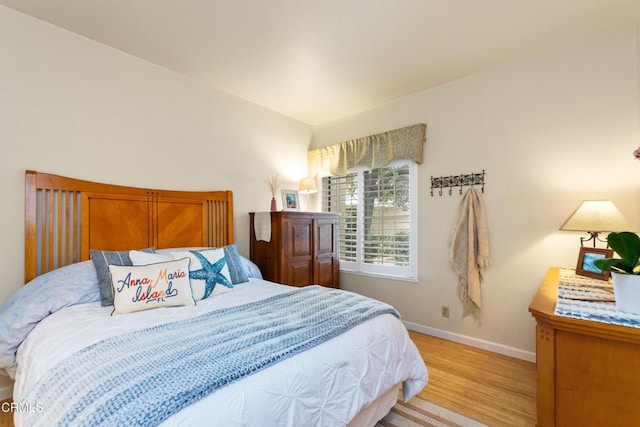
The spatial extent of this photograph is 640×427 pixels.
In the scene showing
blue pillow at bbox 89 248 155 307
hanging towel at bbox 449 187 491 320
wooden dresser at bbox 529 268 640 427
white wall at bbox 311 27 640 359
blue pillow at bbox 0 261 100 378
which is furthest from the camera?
hanging towel at bbox 449 187 491 320

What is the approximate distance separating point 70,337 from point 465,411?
2.26 metres

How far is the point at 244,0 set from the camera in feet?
6.09

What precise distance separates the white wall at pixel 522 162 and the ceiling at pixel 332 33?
232 millimetres

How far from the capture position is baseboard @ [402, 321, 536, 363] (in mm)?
2525

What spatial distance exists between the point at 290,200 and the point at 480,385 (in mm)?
2696

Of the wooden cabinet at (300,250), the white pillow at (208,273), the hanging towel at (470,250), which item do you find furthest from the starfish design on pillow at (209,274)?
the hanging towel at (470,250)

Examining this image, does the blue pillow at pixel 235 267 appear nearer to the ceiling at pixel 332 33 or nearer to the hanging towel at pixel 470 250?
the ceiling at pixel 332 33

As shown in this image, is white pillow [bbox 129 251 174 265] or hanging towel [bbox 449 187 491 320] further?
hanging towel [bbox 449 187 491 320]

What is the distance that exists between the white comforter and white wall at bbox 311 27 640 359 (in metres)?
1.36

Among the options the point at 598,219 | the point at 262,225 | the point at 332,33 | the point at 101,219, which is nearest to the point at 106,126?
the point at 101,219

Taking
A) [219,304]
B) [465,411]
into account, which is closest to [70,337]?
[219,304]

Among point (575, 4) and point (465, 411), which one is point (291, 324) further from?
point (575, 4)

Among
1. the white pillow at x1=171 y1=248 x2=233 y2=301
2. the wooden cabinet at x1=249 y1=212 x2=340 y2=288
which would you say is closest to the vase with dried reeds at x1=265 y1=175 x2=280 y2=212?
the wooden cabinet at x1=249 y1=212 x2=340 y2=288

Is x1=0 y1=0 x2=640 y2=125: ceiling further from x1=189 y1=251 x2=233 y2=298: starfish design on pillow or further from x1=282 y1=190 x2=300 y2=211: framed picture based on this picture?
x1=189 y1=251 x2=233 y2=298: starfish design on pillow
